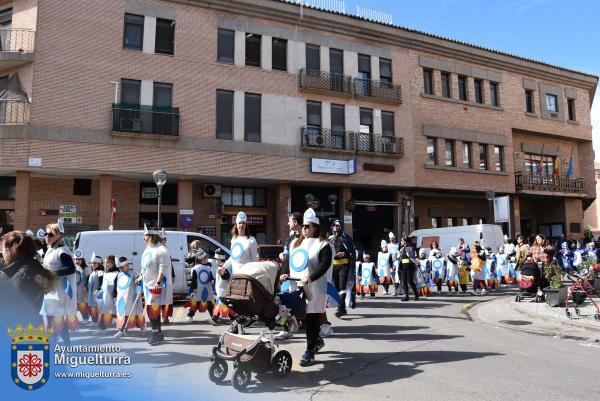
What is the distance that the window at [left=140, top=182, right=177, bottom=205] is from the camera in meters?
23.5

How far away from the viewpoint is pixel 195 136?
22531 millimetres

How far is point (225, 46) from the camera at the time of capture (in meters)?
23.9

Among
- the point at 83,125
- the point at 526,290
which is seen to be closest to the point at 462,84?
the point at 526,290

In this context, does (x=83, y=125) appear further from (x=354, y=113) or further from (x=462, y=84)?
(x=462, y=84)

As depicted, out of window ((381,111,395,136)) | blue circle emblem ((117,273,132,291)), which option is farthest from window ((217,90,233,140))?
blue circle emblem ((117,273,132,291))

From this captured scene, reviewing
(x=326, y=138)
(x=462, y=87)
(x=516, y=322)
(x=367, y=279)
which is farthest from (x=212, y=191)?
(x=462, y=87)

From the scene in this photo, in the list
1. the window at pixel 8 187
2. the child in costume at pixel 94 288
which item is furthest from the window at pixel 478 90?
the child in costume at pixel 94 288

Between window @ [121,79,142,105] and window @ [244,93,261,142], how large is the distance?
5.00 metres

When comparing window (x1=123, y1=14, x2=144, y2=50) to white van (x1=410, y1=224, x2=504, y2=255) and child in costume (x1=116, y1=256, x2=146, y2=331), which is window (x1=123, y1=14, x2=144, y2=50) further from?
child in costume (x1=116, y1=256, x2=146, y2=331)

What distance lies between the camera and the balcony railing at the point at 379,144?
2661 cm

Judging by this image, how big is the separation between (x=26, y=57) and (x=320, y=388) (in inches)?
786

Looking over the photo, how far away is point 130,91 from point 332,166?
10.3 metres

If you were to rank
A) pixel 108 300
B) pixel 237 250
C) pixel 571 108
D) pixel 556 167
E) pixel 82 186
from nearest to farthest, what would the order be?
pixel 237 250 → pixel 108 300 → pixel 82 186 → pixel 556 167 → pixel 571 108

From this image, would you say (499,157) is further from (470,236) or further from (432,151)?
(470,236)
